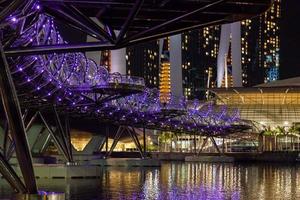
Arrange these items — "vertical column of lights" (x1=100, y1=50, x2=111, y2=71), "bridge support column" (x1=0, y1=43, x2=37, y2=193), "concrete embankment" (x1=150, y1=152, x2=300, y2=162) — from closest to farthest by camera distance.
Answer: "bridge support column" (x1=0, y1=43, x2=37, y2=193) < "vertical column of lights" (x1=100, y1=50, x2=111, y2=71) < "concrete embankment" (x1=150, y1=152, x2=300, y2=162)

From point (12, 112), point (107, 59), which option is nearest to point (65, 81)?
point (12, 112)

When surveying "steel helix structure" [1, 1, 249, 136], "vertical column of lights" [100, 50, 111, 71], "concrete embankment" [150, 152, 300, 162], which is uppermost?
"vertical column of lights" [100, 50, 111, 71]

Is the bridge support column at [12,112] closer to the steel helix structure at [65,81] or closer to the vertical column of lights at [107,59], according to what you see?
the steel helix structure at [65,81]

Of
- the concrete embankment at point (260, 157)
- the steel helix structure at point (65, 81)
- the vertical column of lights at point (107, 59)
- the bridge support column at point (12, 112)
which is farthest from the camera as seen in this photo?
the concrete embankment at point (260, 157)

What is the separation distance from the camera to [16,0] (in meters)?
15.9

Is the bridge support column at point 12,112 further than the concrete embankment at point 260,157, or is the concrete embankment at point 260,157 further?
the concrete embankment at point 260,157

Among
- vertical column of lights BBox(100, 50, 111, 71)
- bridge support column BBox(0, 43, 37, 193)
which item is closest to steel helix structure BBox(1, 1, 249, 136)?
bridge support column BBox(0, 43, 37, 193)

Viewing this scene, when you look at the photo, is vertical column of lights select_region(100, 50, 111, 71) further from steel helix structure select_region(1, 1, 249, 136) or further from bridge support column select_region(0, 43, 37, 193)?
bridge support column select_region(0, 43, 37, 193)

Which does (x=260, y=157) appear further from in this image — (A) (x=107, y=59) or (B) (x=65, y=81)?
(B) (x=65, y=81)

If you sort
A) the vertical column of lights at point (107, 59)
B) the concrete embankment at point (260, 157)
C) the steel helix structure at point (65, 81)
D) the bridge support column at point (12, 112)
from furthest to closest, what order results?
1. the concrete embankment at point (260, 157)
2. the vertical column of lights at point (107, 59)
3. the steel helix structure at point (65, 81)
4. the bridge support column at point (12, 112)

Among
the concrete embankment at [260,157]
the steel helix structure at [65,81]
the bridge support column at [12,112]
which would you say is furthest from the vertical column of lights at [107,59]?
the bridge support column at [12,112]

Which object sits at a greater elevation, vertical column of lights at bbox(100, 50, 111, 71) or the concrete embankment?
vertical column of lights at bbox(100, 50, 111, 71)

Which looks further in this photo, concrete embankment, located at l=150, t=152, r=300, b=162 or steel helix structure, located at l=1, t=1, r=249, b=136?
concrete embankment, located at l=150, t=152, r=300, b=162

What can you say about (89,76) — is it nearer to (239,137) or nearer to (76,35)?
(76,35)
